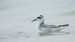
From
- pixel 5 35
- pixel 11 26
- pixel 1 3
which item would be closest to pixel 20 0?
pixel 1 3

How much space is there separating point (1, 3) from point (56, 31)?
44.2 feet

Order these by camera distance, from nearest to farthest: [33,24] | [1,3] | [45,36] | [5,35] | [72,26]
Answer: [45,36]
[5,35]
[72,26]
[33,24]
[1,3]

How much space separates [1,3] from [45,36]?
13773 mm

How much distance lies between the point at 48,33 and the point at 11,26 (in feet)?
6.91

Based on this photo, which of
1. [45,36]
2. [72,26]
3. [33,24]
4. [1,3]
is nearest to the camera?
[45,36]

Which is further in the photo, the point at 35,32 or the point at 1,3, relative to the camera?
the point at 1,3

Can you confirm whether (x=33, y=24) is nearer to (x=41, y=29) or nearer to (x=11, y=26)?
(x=11, y=26)

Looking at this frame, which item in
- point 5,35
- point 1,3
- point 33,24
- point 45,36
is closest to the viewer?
point 45,36

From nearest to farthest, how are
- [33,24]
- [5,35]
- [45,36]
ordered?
[45,36] < [5,35] < [33,24]

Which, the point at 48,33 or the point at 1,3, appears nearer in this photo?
the point at 48,33

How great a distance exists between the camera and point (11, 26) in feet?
34.9

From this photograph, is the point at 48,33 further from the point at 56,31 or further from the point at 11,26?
the point at 11,26

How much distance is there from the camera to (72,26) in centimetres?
977

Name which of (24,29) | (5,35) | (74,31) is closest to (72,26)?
(74,31)
